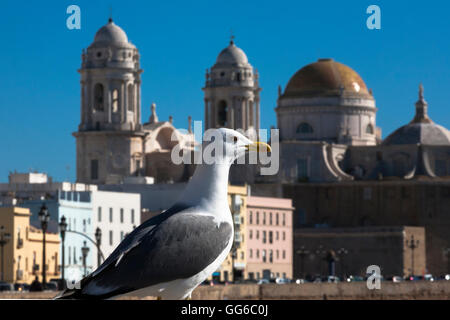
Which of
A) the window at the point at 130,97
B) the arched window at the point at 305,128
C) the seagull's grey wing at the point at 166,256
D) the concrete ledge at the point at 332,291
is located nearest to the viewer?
the seagull's grey wing at the point at 166,256

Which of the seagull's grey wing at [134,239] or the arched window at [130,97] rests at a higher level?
the arched window at [130,97]

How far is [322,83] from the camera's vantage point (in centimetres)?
15650

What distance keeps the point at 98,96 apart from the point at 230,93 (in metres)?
16.4

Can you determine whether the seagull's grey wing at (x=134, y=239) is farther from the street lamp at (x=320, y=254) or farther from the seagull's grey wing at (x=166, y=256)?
the street lamp at (x=320, y=254)

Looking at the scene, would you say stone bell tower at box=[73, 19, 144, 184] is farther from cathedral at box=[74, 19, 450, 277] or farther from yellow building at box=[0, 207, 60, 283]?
yellow building at box=[0, 207, 60, 283]

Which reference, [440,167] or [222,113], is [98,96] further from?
[440,167]

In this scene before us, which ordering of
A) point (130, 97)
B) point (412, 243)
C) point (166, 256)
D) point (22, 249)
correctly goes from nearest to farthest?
point (166, 256)
point (22, 249)
point (412, 243)
point (130, 97)

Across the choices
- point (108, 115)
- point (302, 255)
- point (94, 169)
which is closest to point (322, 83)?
point (108, 115)

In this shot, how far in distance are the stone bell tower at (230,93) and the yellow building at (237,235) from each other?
30215 mm

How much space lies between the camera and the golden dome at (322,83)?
156m

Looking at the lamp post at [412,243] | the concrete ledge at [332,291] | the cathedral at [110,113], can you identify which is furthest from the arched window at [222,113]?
the concrete ledge at [332,291]

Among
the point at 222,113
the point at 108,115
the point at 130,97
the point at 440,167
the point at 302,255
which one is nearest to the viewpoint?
the point at 302,255
